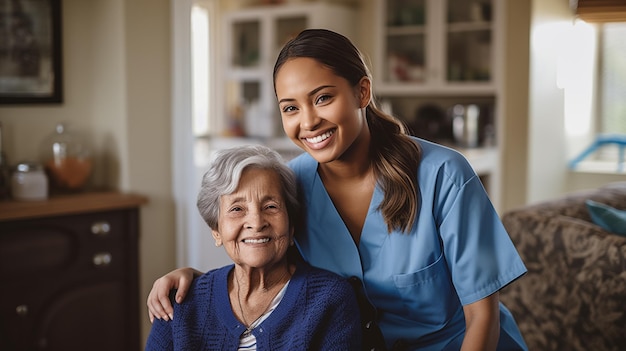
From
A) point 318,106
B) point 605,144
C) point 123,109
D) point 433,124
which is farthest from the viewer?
point 433,124

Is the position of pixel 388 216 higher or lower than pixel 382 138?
lower

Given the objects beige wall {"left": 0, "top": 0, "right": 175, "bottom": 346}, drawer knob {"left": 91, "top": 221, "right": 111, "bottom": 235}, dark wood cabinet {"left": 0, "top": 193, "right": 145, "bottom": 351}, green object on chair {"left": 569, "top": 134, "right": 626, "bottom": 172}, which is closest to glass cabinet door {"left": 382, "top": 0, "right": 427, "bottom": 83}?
green object on chair {"left": 569, "top": 134, "right": 626, "bottom": 172}

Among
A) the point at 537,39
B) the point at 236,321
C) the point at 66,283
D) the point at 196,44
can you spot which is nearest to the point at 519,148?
the point at 537,39

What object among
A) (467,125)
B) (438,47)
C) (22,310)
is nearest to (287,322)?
(22,310)

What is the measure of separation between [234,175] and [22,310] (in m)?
1.54

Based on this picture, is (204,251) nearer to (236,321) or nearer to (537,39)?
(236,321)

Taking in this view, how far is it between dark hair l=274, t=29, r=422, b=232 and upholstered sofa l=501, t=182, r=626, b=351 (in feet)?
3.24

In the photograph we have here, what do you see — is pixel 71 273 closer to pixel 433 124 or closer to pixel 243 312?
pixel 243 312

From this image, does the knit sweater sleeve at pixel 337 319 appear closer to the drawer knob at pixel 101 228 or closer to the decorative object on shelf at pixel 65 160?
the drawer knob at pixel 101 228

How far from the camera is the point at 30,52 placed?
120 inches

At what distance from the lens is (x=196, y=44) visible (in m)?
5.74

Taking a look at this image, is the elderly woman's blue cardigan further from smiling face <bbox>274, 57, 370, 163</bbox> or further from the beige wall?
the beige wall

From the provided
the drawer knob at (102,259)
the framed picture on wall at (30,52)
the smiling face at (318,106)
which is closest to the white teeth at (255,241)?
the smiling face at (318,106)

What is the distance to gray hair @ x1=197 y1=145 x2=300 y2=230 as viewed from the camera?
1.66 meters
